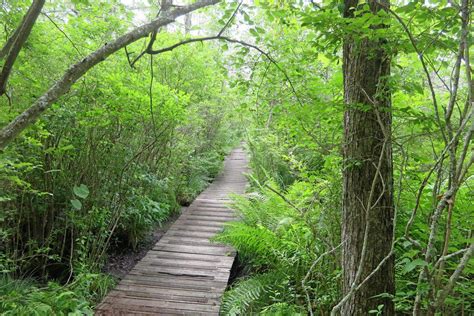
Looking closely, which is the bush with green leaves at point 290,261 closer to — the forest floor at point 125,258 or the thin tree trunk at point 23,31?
the forest floor at point 125,258

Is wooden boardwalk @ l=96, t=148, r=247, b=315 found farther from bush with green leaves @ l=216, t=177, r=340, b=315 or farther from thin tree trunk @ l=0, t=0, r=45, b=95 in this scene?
thin tree trunk @ l=0, t=0, r=45, b=95

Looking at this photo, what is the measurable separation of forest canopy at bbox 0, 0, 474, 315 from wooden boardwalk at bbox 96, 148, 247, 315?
227mm

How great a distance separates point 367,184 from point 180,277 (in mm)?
2938

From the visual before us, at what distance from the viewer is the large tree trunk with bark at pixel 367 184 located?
2162mm

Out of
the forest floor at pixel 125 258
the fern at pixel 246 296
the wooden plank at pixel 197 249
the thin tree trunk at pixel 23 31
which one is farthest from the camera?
the wooden plank at pixel 197 249

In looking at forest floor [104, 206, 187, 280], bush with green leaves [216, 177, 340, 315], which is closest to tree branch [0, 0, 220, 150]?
bush with green leaves [216, 177, 340, 315]

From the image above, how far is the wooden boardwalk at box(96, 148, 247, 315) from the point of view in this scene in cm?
356

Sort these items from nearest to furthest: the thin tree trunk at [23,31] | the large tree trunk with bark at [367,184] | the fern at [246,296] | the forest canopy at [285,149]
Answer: the thin tree trunk at [23,31] < the forest canopy at [285,149] < the large tree trunk with bark at [367,184] < the fern at [246,296]

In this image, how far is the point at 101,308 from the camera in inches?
137

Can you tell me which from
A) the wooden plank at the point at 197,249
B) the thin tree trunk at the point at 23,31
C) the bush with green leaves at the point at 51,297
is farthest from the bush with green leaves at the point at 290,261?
the thin tree trunk at the point at 23,31

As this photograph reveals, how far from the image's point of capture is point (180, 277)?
4293 millimetres

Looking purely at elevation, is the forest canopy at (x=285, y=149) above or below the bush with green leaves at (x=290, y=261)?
above

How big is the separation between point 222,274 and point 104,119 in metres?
2.43

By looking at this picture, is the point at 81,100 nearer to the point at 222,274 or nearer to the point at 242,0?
the point at 242,0
